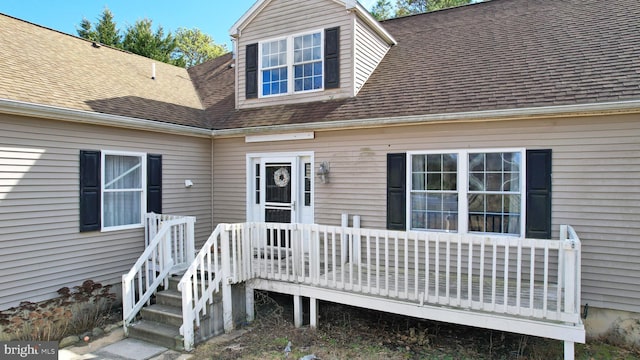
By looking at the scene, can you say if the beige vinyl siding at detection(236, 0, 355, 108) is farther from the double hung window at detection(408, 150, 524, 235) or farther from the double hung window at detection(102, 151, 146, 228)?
the double hung window at detection(102, 151, 146, 228)

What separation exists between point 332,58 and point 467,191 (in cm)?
377

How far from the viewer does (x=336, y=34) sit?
7934 millimetres

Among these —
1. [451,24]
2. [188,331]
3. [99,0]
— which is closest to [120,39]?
[99,0]

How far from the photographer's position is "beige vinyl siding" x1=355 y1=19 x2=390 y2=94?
7.96 m

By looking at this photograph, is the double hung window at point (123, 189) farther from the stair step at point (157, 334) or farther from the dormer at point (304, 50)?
the dormer at point (304, 50)

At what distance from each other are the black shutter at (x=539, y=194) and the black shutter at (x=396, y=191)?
6.17 feet

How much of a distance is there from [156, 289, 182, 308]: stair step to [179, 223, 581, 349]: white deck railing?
0.24 m

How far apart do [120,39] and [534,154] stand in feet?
76.1

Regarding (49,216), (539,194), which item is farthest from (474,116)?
Answer: (49,216)

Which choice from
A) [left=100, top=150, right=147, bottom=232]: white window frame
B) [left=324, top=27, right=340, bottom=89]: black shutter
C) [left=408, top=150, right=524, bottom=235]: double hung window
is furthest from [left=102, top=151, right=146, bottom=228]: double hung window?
[left=408, top=150, right=524, bottom=235]: double hung window

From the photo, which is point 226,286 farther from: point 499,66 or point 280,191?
point 499,66

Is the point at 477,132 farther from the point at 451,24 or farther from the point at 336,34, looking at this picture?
the point at 451,24

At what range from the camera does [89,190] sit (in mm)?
6391

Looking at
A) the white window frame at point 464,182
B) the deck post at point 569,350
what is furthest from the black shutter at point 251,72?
the deck post at point 569,350
